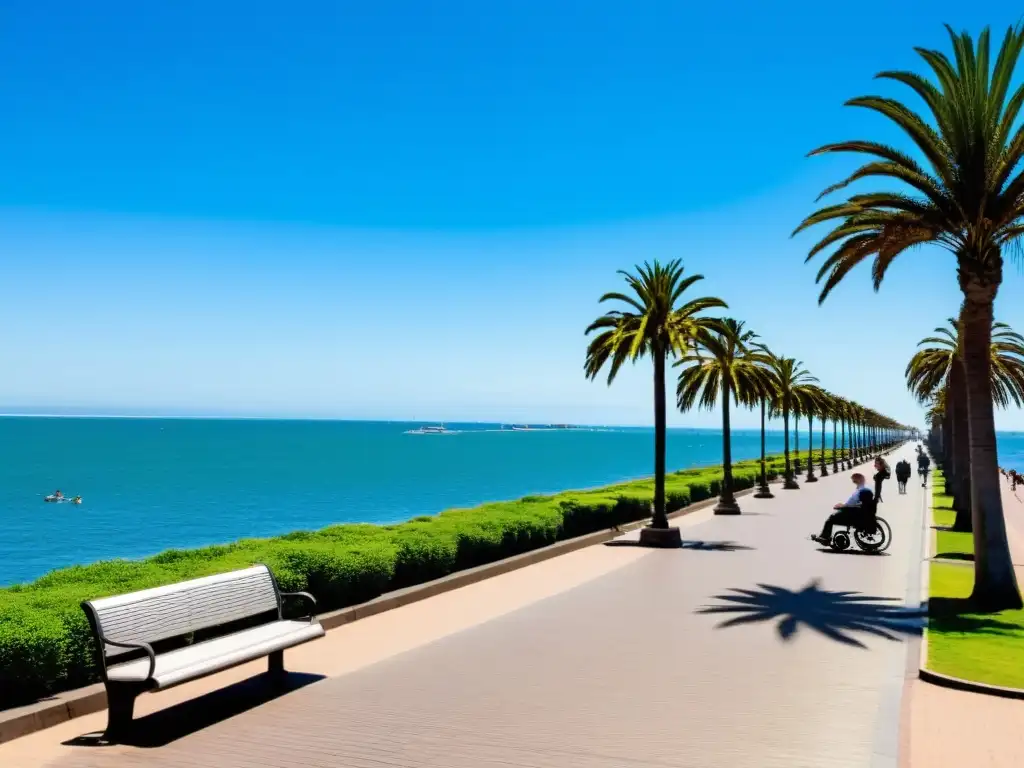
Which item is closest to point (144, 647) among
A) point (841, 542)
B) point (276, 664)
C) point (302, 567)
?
point (276, 664)

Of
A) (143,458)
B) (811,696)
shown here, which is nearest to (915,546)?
(811,696)

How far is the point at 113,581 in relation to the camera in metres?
9.05

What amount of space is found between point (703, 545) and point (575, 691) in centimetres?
1319

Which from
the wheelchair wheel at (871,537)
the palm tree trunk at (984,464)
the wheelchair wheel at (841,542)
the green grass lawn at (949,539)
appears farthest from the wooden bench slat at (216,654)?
the green grass lawn at (949,539)

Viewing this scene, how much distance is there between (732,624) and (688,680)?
9.70 ft

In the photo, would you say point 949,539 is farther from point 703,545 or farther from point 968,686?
point 968,686

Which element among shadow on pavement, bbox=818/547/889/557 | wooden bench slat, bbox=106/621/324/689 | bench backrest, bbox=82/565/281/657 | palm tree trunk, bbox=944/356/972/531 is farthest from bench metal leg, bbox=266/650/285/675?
palm tree trunk, bbox=944/356/972/531

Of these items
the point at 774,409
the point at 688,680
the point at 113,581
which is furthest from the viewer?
the point at 774,409

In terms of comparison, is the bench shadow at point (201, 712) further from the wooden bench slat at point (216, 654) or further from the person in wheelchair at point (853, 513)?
the person in wheelchair at point (853, 513)

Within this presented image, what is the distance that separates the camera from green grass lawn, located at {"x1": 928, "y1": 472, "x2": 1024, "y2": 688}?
27.9ft

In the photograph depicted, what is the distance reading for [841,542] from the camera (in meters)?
18.7

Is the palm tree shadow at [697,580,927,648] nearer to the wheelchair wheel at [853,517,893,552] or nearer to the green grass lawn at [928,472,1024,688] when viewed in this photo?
the green grass lawn at [928,472,1024,688]

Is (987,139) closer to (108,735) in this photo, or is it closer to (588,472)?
(108,735)

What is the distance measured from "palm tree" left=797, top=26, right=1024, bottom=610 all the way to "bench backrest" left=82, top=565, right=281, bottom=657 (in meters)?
9.83
